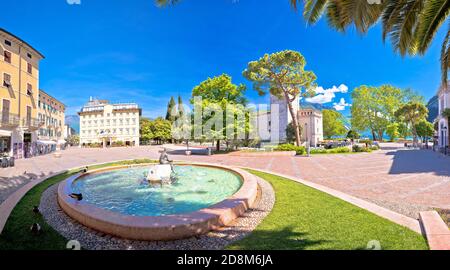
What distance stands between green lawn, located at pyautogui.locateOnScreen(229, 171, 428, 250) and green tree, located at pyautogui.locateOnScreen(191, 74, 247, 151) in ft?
58.8

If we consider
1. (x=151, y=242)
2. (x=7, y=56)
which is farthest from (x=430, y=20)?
(x=7, y=56)

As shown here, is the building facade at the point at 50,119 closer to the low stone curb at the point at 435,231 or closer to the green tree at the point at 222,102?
the green tree at the point at 222,102

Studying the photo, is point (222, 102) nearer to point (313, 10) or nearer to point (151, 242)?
point (313, 10)

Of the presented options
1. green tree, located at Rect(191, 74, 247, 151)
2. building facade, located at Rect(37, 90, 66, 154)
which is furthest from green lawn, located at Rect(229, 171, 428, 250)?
building facade, located at Rect(37, 90, 66, 154)

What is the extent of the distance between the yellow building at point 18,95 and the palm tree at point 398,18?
2940 centimetres

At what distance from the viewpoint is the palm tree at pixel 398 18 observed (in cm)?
522

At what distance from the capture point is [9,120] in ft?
70.7

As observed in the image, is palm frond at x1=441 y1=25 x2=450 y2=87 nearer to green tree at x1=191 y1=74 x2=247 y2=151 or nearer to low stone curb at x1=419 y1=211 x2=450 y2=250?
low stone curb at x1=419 y1=211 x2=450 y2=250

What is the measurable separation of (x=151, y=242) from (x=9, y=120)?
1106 inches

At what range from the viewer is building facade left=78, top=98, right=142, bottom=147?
215 feet

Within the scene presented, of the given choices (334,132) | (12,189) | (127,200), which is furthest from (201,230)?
(334,132)

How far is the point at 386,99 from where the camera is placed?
46844 millimetres
